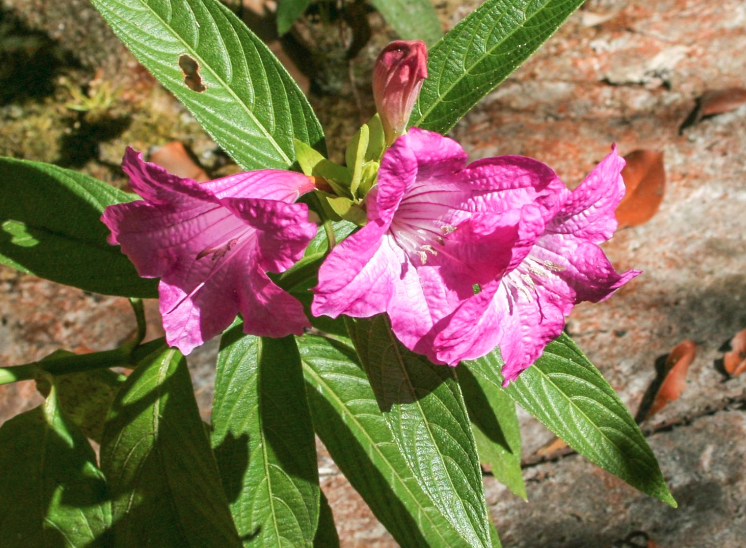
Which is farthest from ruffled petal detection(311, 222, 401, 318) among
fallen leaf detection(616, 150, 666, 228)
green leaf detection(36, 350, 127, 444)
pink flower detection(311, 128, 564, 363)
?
fallen leaf detection(616, 150, 666, 228)

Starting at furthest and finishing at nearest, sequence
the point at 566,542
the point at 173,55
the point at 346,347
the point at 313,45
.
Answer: the point at 313,45, the point at 566,542, the point at 346,347, the point at 173,55

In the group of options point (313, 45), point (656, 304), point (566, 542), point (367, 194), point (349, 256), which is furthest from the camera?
point (313, 45)

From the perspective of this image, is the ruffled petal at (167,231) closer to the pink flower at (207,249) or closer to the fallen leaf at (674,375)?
the pink flower at (207,249)

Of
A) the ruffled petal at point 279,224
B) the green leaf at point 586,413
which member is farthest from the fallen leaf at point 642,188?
the ruffled petal at point 279,224

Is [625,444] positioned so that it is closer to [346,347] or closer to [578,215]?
[578,215]

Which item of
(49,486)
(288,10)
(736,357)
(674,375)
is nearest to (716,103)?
(736,357)

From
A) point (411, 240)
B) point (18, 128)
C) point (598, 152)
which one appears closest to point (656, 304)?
point (598, 152)

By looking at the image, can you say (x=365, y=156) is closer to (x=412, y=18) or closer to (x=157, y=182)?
(x=157, y=182)
